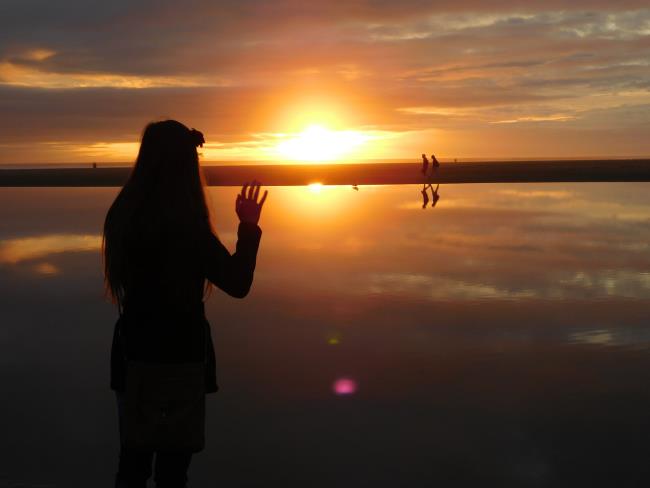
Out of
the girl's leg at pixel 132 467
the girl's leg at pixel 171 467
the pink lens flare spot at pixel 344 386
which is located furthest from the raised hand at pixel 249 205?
the pink lens flare spot at pixel 344 386

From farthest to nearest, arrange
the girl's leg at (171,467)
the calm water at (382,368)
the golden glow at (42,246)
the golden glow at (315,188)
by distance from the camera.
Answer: the golden glow at (315,188) → the golden glow at (42,246) → the calm water at (382,368) → the girl's leg at (171,467)

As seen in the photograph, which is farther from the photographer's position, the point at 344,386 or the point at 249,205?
the point at 344,386

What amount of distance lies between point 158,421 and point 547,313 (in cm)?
759

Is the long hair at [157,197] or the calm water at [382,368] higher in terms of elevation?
the long hair at [157,197]

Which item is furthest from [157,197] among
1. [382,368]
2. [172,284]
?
[382,368]

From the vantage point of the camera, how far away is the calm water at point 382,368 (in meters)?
5.87

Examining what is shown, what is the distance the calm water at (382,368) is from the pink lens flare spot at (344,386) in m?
0.03

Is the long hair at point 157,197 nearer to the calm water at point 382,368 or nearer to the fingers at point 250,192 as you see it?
the fingers at point 250,192

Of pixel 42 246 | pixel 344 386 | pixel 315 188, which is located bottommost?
pixel 344 386

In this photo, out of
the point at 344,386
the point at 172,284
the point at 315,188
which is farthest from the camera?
the point at 315,188

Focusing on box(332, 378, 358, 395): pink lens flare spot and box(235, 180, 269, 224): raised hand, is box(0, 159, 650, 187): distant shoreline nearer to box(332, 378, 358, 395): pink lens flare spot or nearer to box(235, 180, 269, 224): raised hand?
box(332, 378, 358, 395): pink lens flare spot

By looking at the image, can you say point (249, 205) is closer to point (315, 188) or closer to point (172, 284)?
point (172, 284)

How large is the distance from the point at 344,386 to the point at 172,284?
3.86 m

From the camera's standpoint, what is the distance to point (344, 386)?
298 inches
